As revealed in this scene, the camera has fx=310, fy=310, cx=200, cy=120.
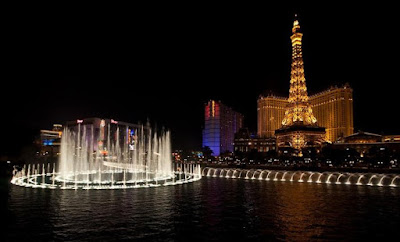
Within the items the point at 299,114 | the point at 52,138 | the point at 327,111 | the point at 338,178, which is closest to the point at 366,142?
the point at 299,114

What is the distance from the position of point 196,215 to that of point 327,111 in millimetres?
104928

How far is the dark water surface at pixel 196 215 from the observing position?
13133mm

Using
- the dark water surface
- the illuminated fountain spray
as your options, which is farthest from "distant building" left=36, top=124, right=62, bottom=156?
the dark water surface

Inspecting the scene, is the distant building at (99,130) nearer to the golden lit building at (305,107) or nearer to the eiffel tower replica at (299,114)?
the golden lit building at (305,107)

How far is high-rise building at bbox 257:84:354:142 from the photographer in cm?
10319

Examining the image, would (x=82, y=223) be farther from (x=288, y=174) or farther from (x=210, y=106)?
(x=210, y=106)

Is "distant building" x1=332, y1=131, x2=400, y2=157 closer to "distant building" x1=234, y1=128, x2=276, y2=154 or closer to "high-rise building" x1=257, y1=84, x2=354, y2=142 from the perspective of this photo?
"high-rise building" x1=257, y1=84, x2=354, y2=142

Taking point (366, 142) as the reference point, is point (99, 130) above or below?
above

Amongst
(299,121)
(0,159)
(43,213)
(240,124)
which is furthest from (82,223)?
(240,124)

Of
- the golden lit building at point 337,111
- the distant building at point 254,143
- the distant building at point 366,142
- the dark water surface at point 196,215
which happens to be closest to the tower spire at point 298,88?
the distant building at point 366,142

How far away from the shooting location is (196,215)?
16859 mm

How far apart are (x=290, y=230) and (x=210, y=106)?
123292 mm

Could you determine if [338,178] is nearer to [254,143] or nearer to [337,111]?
[337,111]

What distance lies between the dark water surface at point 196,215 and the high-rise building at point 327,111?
85345 mm
